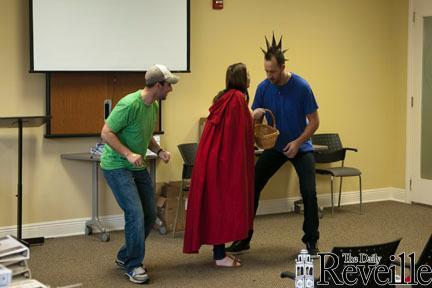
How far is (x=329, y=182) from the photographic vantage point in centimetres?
693

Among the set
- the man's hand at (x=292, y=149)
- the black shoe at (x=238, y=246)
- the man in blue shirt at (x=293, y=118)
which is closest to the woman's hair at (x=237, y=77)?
the man in blue shirt at (x=293, y=118)

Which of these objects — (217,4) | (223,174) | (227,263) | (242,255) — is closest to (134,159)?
(223,174)

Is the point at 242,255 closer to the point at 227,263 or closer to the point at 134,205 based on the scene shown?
the point at 227,263

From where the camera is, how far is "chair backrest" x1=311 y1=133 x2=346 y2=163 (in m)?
6.58

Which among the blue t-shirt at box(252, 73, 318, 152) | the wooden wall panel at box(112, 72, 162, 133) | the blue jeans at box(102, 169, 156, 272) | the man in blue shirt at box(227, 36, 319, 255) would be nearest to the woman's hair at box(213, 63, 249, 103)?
the man in blue shirt at box(227, 36, 319, 255)

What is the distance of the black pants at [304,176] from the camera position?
472cm

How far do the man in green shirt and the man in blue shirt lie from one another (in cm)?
84

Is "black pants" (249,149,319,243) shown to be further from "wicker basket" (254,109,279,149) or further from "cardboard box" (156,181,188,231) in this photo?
"cardboard box" (156,181,188,231)

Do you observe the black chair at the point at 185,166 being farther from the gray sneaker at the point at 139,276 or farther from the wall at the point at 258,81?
the gray sneaker at the point at 139,276

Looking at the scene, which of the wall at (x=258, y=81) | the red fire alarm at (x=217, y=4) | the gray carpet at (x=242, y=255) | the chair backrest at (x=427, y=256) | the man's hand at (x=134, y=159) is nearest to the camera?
the chair backrest at (x=427, y=256)

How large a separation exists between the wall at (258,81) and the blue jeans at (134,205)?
1421mm

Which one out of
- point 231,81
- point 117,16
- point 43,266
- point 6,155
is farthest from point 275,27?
point 43,266

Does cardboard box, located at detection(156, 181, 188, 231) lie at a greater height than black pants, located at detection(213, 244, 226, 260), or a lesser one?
greater

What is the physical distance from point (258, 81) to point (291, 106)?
1.76 meters
